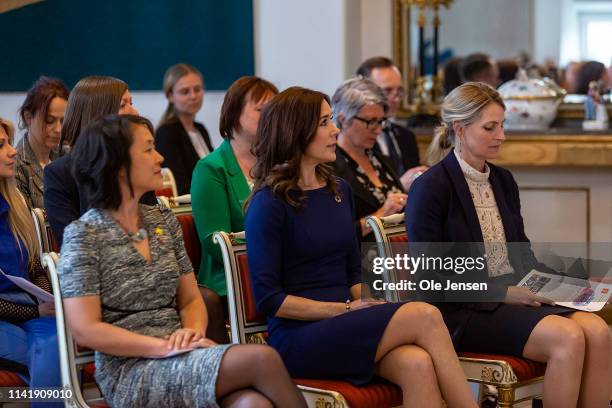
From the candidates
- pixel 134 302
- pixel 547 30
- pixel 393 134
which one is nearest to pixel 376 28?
pixel 547 30

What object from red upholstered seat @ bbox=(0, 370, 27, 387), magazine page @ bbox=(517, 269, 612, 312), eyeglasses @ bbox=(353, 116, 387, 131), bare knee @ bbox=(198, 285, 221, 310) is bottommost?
red upholstered seat @ bbox=(0, 370, 27, 387)

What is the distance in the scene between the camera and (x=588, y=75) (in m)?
5.84

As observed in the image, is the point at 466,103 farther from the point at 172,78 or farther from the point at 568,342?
the point at 172,78

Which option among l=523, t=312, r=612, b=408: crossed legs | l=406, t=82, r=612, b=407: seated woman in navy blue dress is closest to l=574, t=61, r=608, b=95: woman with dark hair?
l=406, t=82, r=612, b=407: seated woman in navy blue dress

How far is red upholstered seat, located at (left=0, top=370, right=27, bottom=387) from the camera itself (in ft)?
9.05

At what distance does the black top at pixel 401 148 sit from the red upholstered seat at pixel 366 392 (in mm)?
2207

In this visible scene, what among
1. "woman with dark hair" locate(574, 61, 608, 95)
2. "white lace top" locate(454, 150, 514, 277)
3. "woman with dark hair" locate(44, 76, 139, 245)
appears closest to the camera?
"woman with dark hair" locate(44, 76, 139, 245)

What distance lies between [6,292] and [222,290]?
2.26 ft

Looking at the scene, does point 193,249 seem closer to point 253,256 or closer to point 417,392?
point 253,256

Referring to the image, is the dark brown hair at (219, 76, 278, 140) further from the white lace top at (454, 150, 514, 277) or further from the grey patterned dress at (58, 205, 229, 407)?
the grey patterned dress at (58, 205, 229, 407)

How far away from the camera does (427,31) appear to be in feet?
19.8

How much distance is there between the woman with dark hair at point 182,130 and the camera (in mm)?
5105

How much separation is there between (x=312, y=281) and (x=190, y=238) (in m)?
0.73

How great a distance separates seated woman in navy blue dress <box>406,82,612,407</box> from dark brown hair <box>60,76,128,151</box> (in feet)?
3.28
